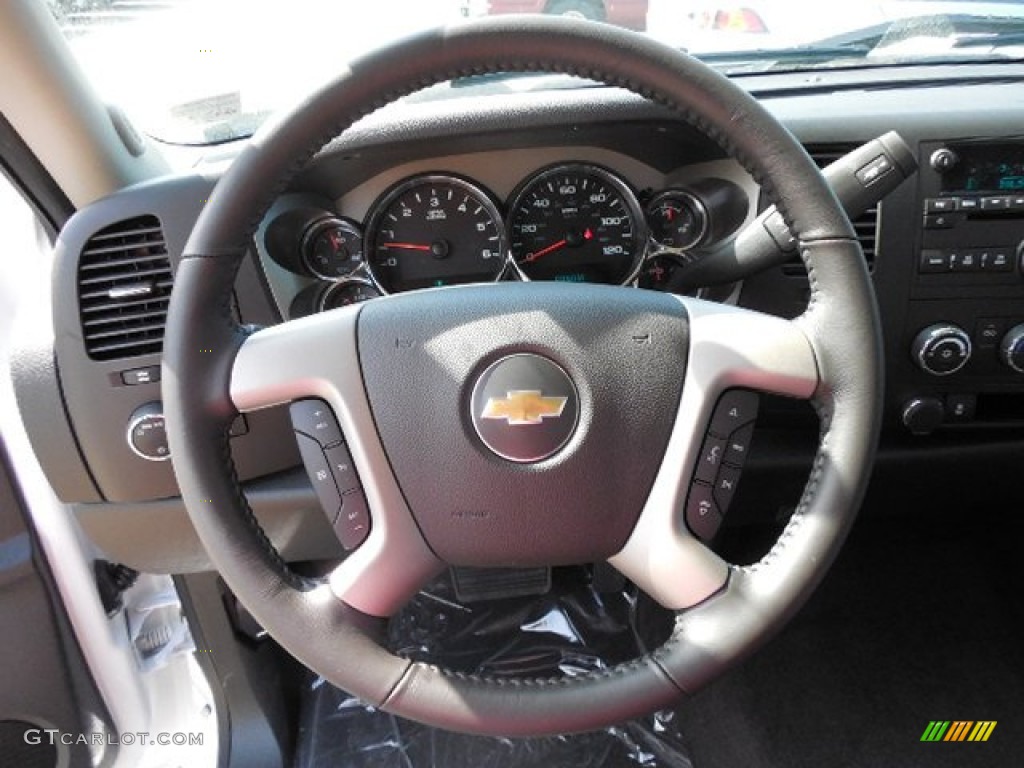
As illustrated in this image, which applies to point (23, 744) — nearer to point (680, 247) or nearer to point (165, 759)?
point (165, 759)

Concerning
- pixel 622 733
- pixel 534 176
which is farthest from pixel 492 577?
pixel 534 176

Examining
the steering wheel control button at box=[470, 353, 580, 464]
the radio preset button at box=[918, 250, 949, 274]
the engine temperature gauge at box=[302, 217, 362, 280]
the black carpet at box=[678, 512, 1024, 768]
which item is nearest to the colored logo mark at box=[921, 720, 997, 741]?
the black carpet at box=[678, 512, 1024, 768]

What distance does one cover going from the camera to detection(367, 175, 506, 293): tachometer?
137 cm

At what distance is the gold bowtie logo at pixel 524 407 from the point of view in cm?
90

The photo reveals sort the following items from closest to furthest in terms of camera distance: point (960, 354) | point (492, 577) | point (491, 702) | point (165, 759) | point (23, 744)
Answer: point (491, 702)
point (960, 354)
point (23, 744)
point (165, 759)
point (492, 577)

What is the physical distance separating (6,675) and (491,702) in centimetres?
103

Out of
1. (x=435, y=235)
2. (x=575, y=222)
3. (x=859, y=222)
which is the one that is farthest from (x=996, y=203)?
(x=435, y=235)

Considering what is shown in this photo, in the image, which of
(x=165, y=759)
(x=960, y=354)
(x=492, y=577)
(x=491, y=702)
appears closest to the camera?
(x=491, y=702)

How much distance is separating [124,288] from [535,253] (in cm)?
62

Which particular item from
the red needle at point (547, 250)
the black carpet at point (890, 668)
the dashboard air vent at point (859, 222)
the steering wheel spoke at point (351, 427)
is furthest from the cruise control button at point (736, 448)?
the black carpet at point (890, 668)

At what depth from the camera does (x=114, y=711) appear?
1571mm

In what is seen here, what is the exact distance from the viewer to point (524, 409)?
2.97 feet

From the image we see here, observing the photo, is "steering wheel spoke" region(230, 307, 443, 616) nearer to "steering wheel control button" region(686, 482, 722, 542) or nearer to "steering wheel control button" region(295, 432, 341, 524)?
"steering wheel control button" region(295, 432, 341, 524)

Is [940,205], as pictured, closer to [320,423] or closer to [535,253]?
[535,253]
